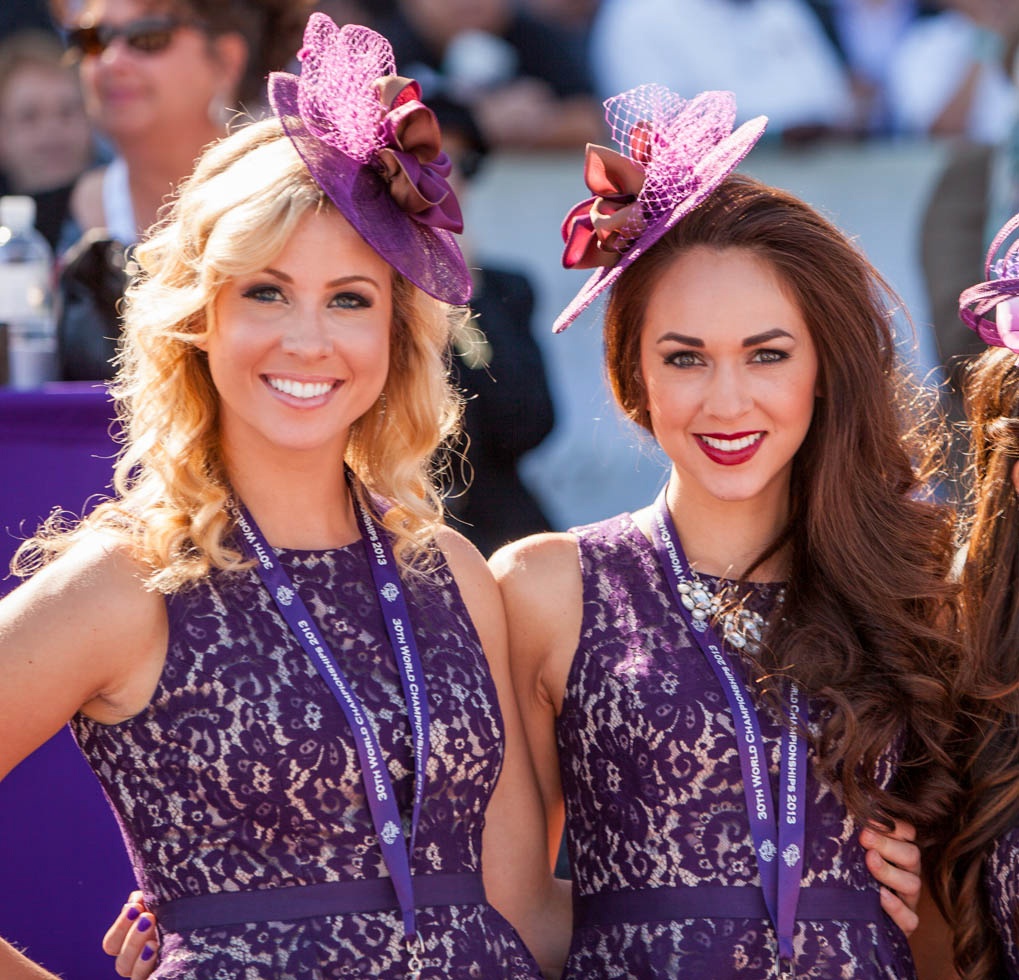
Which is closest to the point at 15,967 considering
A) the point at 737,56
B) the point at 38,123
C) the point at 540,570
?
the point at 540,570

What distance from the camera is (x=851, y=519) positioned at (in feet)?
9.50

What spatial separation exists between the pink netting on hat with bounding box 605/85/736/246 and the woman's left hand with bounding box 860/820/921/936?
113 centimetres

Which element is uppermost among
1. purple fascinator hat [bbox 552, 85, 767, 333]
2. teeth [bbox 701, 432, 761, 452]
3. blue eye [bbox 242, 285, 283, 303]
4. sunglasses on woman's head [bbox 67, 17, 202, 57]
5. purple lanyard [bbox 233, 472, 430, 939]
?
sunglasses on woman's head [bbox 67, 17, 202, 57]

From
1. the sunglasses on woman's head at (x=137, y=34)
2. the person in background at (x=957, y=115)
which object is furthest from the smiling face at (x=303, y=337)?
the person in background at (x=957, y=115)

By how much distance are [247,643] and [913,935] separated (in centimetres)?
138

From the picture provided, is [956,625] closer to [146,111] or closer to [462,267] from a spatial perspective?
[462,267]

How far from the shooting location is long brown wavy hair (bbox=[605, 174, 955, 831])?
109 inches

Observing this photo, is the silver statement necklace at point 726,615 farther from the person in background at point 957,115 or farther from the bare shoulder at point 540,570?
the person in background at point 957,115

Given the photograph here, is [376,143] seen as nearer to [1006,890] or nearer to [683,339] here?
[683,339]

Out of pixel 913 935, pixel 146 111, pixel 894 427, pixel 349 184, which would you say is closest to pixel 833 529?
pixel 894 427

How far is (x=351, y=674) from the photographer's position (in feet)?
8.27

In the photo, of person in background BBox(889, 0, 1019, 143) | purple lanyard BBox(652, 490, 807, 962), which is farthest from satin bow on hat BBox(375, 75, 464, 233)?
person in background BBox(889, 0, 1019, 143)

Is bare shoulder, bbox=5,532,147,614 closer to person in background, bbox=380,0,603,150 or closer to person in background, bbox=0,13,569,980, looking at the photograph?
person in background, bbox=0,13,569,980

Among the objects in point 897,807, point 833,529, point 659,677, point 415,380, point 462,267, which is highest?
point 462,267
